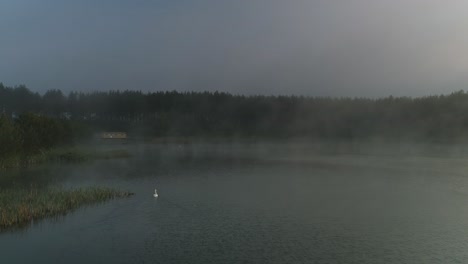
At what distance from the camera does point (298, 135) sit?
135875mm

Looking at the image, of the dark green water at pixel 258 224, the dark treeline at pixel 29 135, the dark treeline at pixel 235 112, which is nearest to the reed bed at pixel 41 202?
the dark green water at pixel 258 224

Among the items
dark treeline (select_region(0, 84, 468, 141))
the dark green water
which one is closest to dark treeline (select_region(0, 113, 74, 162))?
the dark green water

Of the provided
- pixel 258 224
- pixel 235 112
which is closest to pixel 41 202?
pixel 258 224

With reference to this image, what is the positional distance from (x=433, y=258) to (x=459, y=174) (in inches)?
1047

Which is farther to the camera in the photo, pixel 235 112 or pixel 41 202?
pixel 235 112

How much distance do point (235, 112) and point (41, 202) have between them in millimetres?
124042

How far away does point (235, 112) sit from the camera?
144 meters

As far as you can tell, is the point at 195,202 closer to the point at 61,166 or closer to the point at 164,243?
the point at 164,243

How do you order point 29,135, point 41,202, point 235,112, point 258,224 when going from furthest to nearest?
1. point 235,112
2. point 29,135
3. point 41,202
4. point 258,224

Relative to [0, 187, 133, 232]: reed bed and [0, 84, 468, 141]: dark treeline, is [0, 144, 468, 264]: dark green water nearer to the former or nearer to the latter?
[0, 187, 133, 232]: reed bed

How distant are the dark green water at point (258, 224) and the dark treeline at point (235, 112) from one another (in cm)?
9893

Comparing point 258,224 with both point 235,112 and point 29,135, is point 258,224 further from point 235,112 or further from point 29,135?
point 235,112

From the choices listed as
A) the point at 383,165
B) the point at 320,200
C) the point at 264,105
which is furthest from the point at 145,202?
the point at 264,105

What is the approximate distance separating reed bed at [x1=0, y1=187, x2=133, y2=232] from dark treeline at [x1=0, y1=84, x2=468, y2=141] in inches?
4275
